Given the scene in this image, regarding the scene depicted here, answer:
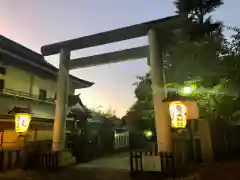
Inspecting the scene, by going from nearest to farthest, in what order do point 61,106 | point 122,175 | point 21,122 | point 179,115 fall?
point 179,115, point 122,175, point 21,122, point 61,106

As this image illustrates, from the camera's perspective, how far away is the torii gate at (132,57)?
1139 centimetres

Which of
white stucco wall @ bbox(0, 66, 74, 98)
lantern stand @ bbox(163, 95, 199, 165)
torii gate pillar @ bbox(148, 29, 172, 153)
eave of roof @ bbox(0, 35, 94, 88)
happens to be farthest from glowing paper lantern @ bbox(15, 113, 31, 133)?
lantern stand @ bbox(163, 95, 199, 165)

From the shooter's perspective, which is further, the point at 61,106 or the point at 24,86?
the point at 24,86

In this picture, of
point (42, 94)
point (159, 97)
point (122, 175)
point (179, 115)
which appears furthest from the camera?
point (42, 94)

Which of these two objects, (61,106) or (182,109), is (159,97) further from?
(61,106)

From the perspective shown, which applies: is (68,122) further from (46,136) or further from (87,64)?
(87,64)

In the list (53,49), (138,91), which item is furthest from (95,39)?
(138,91)

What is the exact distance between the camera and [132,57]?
14.0 m

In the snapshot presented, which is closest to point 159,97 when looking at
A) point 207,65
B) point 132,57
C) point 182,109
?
Answer: point 182,109

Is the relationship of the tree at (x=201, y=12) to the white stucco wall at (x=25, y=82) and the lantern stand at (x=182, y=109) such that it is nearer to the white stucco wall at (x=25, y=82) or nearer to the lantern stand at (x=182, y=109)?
the lantern stand at (x=182, y=109)

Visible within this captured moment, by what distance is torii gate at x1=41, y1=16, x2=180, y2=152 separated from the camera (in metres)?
11.4

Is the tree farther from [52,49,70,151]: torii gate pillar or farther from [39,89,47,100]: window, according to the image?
[39,89,47,100]: window

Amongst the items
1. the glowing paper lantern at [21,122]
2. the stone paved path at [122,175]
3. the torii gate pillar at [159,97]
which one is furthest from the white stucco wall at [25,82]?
the torii gate pillar at [159,97]

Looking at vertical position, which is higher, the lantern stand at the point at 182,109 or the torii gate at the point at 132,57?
the torii gate at the point at 132,57
